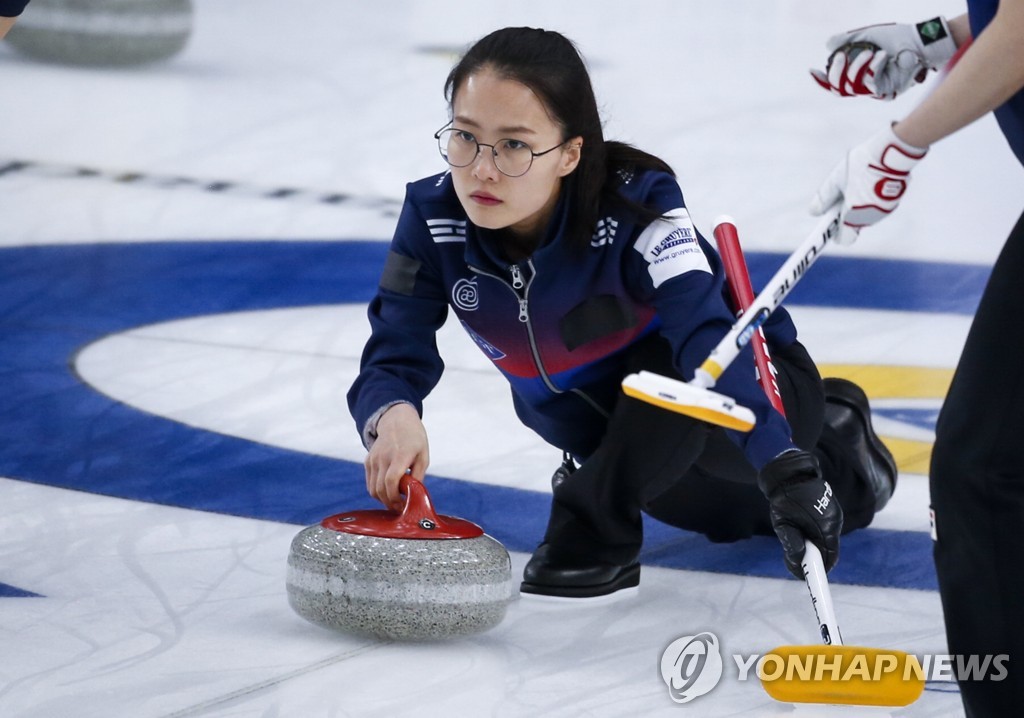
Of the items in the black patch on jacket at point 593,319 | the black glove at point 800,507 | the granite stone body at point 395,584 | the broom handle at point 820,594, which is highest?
the black patch on jacket at point 593,319

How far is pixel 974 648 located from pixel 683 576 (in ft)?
2.77

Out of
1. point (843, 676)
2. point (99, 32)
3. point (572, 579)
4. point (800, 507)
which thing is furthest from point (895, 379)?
point (99, 32)

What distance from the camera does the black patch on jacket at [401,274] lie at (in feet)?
7.38

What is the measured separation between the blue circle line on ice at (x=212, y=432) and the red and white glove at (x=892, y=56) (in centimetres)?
86

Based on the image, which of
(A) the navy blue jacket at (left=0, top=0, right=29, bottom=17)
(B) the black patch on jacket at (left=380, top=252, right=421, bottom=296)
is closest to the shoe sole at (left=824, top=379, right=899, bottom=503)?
(B) the black patch on jacket at (left=380, top=252, right=421, bottom=296)

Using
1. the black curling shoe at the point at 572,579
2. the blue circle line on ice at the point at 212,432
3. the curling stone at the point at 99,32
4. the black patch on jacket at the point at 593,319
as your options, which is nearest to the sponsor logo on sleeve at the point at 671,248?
the black patch on jacket at the point at 593,319

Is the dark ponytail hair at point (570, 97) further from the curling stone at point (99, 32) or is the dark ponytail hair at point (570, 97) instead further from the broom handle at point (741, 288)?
the curling stone at point (99, 32)

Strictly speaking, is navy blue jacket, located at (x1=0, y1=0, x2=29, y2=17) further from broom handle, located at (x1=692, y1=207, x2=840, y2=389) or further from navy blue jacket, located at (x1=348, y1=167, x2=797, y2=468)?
broom handle, located at (x1=692, y1=207, x2=840, y2=389)

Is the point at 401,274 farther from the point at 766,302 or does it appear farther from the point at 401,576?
the point at 766,302

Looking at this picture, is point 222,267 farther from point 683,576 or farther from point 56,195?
point 683,576

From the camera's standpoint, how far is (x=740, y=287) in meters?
2.31

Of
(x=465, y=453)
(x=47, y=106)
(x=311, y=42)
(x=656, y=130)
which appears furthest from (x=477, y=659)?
(x=311, y=42)

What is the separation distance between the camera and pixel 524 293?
2.19 meters

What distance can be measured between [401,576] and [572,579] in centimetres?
40
